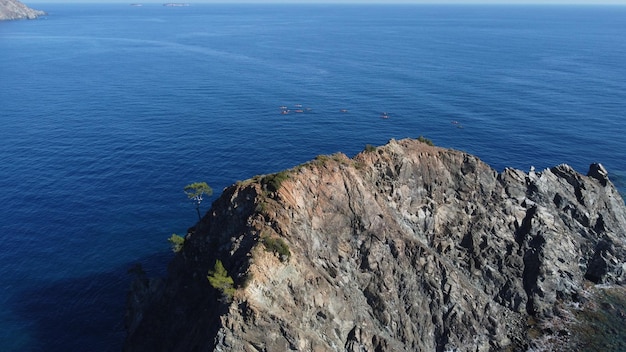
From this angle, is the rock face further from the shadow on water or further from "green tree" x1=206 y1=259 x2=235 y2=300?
the shadow on water

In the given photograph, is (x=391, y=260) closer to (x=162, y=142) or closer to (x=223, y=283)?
(x=223, y=283)

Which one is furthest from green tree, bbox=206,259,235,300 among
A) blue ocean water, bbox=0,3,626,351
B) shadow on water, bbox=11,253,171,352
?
blue ocean water, bbox=0,3,626,351

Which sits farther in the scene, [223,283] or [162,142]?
[162,142]

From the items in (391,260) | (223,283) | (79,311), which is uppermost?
(223,283)

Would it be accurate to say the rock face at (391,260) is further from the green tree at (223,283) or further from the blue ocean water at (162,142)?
the blue ocean water at (162,142)

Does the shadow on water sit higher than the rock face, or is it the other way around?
the rock face

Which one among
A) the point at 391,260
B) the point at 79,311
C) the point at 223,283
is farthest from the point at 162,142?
the point at 223,283

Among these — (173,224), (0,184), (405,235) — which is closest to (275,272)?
(405,235)

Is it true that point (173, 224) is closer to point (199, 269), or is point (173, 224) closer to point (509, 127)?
point (199, 269)
